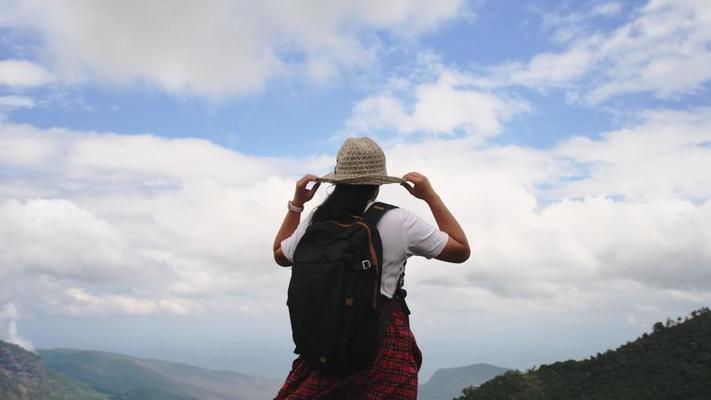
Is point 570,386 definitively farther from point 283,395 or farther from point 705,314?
point 283,395

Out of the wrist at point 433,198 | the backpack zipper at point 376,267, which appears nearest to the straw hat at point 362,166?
the wrist at point 433,198

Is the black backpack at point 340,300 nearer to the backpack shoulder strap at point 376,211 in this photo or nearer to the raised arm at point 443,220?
the backpack shoulder strap at point 376,211

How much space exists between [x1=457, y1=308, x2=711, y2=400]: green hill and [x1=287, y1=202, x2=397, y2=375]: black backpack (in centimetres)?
5847

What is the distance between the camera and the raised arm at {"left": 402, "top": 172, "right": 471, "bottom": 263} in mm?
4062

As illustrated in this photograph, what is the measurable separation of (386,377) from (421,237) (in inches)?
34.0

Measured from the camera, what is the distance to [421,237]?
156 inches

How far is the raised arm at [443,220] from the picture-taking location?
13.3 ft

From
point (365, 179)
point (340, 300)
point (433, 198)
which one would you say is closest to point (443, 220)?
point (433, 198)

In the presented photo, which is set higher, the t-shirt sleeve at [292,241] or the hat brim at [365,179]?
the hat brim at [365,179]

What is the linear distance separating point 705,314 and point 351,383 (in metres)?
76.1

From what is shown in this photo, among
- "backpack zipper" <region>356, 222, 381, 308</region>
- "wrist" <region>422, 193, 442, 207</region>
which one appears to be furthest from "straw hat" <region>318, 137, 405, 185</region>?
"backpack zipper" <region>356, 222, 381, 308</region>

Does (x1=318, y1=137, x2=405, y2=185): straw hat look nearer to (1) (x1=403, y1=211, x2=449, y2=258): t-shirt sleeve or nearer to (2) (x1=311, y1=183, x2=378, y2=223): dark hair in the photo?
(2) (x1=311, y1=183, x2=378, y2=223): dark hair

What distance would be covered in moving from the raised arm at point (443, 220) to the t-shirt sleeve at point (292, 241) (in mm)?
723

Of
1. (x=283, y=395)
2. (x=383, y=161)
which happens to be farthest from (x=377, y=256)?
(x=283, y=395)
